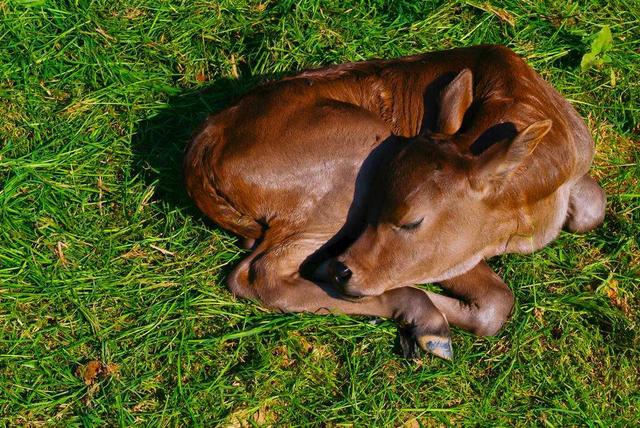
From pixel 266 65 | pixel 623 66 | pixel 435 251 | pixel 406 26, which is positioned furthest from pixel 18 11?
pixel 623 66

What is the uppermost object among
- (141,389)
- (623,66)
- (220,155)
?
(220,155)

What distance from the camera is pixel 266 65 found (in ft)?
24.8

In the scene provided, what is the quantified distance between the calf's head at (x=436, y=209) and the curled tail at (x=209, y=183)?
2.16 ft

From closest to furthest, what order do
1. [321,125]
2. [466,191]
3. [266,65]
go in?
[466,191] → [321,125] → [266,65]

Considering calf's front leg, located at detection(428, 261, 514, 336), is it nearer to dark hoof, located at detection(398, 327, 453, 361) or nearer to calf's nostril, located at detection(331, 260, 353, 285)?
dark hoof, located at detection(398, 327, 453, 361)

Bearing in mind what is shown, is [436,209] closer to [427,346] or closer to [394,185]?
[394,185]

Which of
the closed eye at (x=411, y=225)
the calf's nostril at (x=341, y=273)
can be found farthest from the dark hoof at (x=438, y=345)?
the closed eye at (x=411, y=225)

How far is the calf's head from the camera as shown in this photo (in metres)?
5.83

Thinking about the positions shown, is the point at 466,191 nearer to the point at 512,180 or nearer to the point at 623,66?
the point at 512,180

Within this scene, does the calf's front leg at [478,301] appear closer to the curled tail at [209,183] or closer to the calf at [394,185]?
the calf at [394,185]

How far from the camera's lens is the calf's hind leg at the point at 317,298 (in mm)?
6230

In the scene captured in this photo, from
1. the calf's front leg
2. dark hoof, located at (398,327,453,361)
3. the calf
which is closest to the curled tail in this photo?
the calf

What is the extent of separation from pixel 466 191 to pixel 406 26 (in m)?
2.33

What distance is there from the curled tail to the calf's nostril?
70 centimetres
